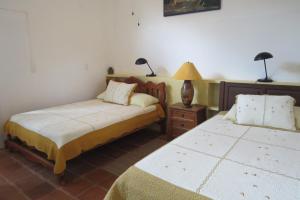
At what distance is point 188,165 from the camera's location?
4.43ft

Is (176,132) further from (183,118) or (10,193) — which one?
(10,193)

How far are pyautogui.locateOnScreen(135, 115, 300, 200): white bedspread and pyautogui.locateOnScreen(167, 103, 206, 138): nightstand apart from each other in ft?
2.77

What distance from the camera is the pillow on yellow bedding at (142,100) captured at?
125 inches

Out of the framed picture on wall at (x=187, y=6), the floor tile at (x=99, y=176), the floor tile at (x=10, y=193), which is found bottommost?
the floor tile at (x=10, y=193)

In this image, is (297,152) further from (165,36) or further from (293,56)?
(165,36)

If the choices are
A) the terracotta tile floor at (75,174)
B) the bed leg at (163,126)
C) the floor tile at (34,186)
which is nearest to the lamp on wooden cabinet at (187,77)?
the bed leg at (163,126)

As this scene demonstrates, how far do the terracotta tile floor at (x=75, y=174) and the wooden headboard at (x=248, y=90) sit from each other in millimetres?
1128

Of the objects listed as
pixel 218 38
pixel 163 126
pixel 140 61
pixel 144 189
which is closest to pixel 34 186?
pixel 144 189

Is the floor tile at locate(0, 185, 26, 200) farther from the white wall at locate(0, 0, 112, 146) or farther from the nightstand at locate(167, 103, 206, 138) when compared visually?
the nightstand at locate(167, 103, 206, 138)

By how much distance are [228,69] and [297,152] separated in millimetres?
1587

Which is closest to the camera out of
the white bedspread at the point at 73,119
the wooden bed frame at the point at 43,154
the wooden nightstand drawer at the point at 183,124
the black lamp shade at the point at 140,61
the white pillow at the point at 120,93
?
the white bedspread at the point at 73,119

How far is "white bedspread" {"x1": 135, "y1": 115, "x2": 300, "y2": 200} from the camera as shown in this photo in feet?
3.60

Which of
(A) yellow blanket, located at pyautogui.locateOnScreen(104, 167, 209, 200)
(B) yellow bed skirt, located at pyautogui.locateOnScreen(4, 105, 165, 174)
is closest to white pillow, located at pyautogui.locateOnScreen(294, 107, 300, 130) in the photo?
(A) yellow blanket, located at pyautogui.locateOnScreen(104, 167, 209, 200)

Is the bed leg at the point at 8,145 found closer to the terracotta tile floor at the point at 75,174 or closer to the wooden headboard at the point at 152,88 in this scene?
the terracotta tile floor at the point at 75,174
